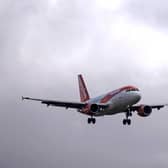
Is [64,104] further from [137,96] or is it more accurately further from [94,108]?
[137,96]

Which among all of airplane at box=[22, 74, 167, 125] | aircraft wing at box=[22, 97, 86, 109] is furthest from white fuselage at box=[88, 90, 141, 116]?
aircraft wing at box=[22, 97, 86, 109]

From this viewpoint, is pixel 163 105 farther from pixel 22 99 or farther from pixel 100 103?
pixel 22 99

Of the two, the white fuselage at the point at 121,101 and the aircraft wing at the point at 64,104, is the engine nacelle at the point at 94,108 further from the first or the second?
the aircraft wing at the point at 64,104

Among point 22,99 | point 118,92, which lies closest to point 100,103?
point 118,92

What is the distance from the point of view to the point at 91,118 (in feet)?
594

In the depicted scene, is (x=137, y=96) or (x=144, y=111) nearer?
(x=137, y=96)

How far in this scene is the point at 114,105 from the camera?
6767 inches

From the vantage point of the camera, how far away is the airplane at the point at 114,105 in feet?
563

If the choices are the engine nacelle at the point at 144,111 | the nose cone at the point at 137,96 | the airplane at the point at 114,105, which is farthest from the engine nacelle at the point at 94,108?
the engine nacelle at the point at 144,111

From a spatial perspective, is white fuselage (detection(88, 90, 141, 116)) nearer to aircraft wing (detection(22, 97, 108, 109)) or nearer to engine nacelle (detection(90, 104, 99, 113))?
engine nacelle (detection(90, 104, 99, 113))

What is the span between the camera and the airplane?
563 feet

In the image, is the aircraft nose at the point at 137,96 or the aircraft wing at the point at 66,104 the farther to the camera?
the aircraft wing at the point at 66,104

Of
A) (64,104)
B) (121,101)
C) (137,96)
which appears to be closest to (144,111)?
(137,96)

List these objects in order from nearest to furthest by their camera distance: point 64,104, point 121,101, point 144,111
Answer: point 121,101
point 64,104
point 144,111
